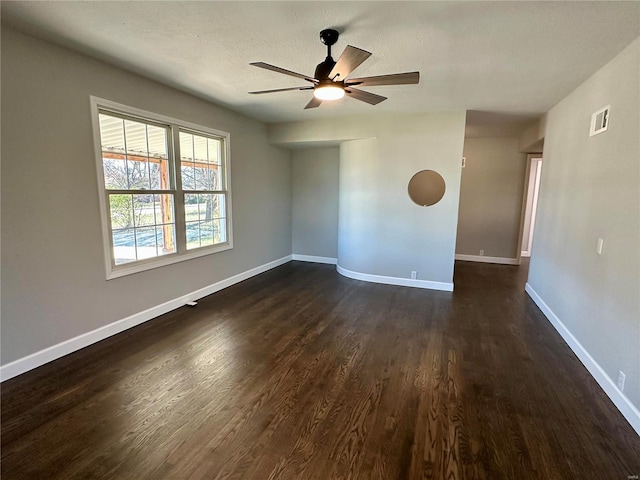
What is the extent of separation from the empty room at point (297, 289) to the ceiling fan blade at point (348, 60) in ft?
0.08

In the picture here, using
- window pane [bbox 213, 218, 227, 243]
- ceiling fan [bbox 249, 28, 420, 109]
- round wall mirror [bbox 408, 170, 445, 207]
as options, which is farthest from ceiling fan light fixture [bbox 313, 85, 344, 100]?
window pane [bbox 213, 218, 227, 243]

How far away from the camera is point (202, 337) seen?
3.18 meters

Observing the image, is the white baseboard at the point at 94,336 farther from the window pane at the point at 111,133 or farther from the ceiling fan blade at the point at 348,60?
the ceiling fan blade at the point at 348,60

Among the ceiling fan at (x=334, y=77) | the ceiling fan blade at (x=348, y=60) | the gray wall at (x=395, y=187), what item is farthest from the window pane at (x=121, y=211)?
the gray wall at (x=395, y=187)

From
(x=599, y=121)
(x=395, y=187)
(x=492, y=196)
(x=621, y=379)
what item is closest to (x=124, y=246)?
(x=395, y=187)

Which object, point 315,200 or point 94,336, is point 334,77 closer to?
point 94,336

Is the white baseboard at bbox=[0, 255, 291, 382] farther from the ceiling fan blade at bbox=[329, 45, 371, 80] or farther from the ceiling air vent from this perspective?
the ceiling air vent

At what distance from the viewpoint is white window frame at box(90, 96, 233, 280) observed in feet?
9.67

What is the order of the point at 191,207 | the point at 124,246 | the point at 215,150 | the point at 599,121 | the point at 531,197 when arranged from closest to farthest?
the point at 599,121
the point at 124,246
the point at 191,207
the point at 215,150
the point at 531,197

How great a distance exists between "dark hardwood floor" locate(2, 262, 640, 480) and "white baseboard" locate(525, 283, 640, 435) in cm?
5

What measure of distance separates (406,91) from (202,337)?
346cm

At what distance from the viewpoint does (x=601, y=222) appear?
266cm

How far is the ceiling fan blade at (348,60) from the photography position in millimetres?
1954

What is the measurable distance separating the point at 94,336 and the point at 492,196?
23.1 feet
